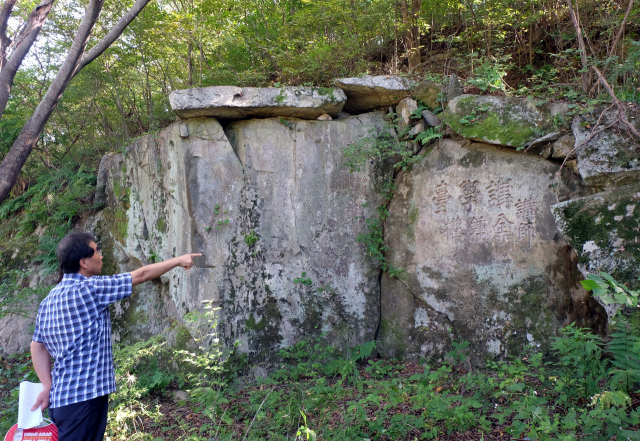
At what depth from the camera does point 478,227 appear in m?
5.12

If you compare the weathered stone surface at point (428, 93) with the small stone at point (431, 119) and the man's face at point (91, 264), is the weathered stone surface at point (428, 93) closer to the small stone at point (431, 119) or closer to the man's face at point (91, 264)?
the small stone at point (431, 119)

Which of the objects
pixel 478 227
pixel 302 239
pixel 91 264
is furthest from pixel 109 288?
pixel 478 227

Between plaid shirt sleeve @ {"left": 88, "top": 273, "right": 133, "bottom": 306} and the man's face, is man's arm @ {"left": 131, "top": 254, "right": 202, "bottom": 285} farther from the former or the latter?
the man's face

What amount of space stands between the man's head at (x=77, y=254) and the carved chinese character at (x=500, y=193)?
4.44 m

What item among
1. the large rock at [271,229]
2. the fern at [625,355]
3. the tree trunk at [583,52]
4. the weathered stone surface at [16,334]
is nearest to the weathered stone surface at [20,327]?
the weathered stone surface at [16,334]

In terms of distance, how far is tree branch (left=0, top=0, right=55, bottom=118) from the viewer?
4988 mm

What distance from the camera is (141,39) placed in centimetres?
688

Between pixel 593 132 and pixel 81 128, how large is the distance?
916 cm

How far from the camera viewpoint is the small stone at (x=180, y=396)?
4852mm

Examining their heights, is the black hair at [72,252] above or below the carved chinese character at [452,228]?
below

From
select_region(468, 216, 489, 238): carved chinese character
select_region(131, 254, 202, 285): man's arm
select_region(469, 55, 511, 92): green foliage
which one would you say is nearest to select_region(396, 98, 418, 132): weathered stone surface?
select_region(469, 55, 511, 92): green foliage

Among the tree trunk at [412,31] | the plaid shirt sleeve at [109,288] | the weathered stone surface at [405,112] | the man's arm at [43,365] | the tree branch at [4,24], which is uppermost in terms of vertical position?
the tree trunk at [412,31]

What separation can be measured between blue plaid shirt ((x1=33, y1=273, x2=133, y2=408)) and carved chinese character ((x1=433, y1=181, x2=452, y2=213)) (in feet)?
13.6

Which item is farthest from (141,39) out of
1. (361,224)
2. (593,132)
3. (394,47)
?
(593,132)
